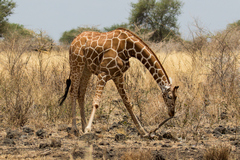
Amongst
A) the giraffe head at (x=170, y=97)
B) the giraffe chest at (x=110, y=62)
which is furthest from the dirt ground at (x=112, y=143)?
the giraffe chest at (x=110, y=62)

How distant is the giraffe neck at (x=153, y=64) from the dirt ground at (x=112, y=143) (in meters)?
0.96

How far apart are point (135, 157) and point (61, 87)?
3979mm

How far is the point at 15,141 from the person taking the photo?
495 cm

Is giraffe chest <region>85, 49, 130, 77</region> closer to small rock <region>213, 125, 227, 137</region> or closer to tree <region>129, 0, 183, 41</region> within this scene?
small rock <region>213, 125, 227, 137</region>

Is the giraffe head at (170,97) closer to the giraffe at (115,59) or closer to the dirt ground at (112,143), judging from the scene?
the giraffe at (115,59)

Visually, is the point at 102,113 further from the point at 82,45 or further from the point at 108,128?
the point at 82,45

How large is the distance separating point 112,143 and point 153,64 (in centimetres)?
155

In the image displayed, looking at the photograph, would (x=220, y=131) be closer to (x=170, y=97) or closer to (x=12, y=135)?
(x=170, y=97)

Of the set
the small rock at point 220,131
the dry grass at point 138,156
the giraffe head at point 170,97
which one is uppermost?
the giraffe head at point 170,97

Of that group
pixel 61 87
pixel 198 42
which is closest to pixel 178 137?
pixel 61 87

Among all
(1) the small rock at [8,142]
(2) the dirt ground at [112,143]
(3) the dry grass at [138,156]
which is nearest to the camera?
(3) the dry grass at [138,156]

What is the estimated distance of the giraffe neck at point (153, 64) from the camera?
16.2 feet

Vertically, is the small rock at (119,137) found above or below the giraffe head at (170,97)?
below

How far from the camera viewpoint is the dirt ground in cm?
407
